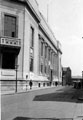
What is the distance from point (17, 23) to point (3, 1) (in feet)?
14.6

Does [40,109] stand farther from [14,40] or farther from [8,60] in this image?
[8,60]

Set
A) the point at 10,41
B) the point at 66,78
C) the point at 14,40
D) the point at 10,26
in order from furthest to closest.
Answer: the point at 66,78, the point at 10,26, the point at 14,40, the point at 10,41

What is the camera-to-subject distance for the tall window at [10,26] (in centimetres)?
4092

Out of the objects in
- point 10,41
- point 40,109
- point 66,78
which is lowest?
point 66,78

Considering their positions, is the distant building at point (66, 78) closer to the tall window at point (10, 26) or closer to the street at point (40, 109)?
the tall window at point (10, 26)

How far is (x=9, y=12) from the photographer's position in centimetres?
4138

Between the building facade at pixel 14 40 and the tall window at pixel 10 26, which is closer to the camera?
the building facade at pixel 14 40

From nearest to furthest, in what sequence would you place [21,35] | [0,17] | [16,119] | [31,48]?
[16,119]
[0,17]
[21,35]
[31,48]

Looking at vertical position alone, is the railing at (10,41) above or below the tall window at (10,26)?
below

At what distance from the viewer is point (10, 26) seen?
137ft

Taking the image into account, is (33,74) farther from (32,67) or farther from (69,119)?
(69,119)

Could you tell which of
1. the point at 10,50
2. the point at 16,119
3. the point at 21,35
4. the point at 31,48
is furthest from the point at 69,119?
the point at 31,48

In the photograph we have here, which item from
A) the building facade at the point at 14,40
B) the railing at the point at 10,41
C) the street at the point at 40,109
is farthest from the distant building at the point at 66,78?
the street at the point at 40,109

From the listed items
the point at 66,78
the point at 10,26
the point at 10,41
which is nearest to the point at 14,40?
the point at 10,41
